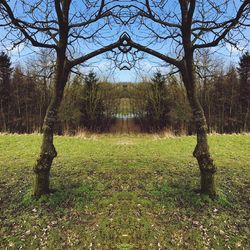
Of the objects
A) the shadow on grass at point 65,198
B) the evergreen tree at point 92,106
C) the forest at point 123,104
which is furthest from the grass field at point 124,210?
the evergreen tree at point 92,106

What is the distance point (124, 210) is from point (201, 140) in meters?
1.64

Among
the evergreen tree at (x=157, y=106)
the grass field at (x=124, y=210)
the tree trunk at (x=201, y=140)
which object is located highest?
the evergreen tree at (x=157, y=106)

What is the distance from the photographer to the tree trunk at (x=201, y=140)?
13.5 feet

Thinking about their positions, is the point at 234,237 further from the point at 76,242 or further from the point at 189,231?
the point at 76,242

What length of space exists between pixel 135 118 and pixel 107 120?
200cm

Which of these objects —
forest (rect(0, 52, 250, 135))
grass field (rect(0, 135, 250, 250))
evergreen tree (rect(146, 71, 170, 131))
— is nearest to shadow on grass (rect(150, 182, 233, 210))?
grass field (rect(0, 135, 250, 250))

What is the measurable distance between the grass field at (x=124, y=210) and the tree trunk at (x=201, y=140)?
260 millimetres

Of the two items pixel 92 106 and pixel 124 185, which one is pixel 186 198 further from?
pixel 92 106

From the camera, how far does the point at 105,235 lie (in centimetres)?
326

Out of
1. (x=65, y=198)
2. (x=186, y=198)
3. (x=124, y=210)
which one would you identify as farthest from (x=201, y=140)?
(x=65, y=198)

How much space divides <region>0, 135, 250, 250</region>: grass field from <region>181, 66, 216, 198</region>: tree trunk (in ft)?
0.85

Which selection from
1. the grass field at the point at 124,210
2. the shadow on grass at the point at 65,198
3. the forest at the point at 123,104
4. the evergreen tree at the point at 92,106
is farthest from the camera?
the evergreen tree at the point at 92,106

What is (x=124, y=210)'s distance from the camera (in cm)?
362

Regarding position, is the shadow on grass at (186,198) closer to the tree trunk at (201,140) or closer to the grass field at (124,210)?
the grass field at (124,210)
